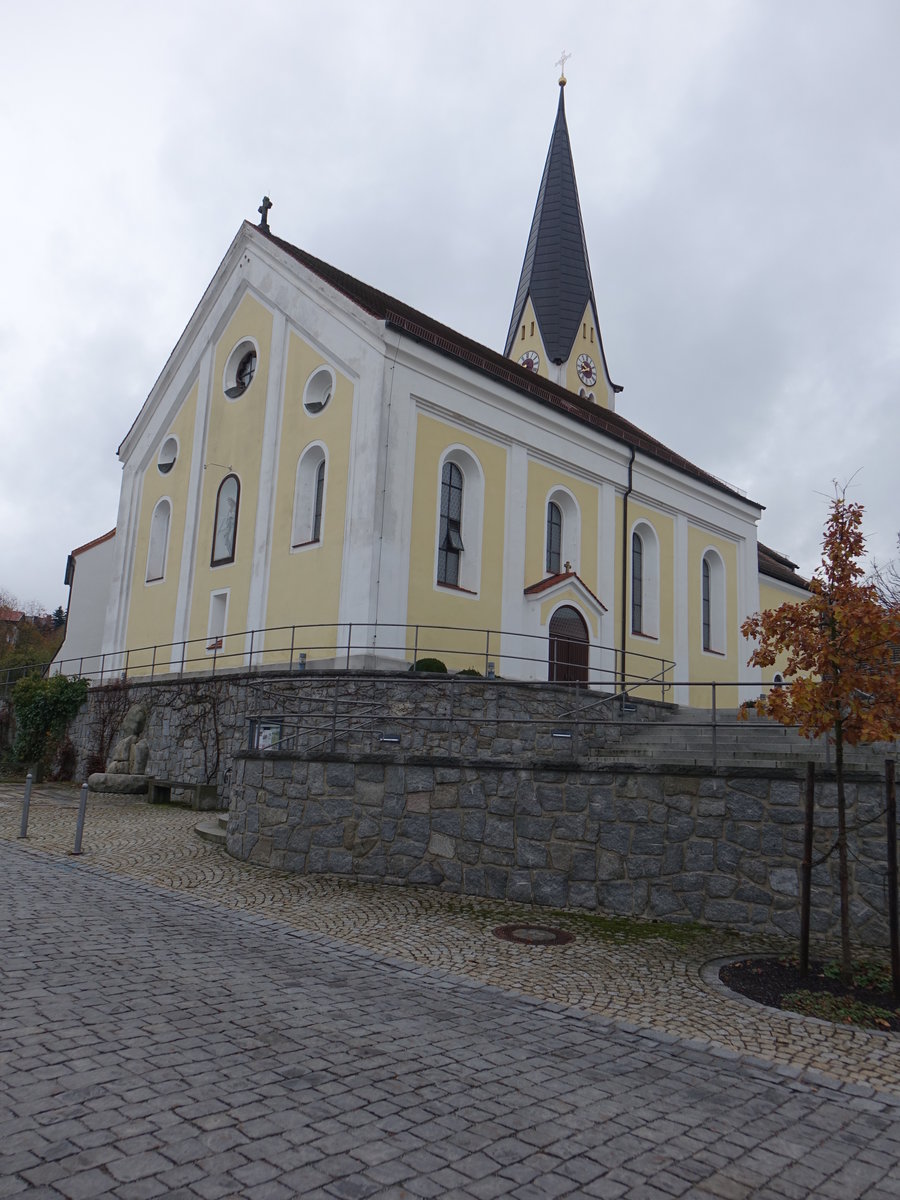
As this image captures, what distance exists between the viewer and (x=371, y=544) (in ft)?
62.8

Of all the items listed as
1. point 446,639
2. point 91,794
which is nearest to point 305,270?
point 446,639

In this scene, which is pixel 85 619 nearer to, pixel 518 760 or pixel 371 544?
pixel 371 544

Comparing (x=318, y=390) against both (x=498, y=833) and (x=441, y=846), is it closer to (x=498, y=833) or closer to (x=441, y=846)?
(x=441, y=846)

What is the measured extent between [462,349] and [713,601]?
13.2 m

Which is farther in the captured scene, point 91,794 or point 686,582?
point 686,582

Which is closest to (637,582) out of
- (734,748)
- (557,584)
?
(557,584)

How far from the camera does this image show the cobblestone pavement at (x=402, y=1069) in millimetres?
3764

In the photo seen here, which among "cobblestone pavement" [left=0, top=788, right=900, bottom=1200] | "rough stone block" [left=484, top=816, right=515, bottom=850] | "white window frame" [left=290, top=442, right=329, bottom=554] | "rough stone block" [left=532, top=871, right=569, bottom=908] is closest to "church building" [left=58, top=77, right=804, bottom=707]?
"white window frame" [left=290, top=442, right=329, bottom=554]

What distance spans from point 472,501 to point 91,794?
10719mm

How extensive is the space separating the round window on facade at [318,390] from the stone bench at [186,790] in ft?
29.8

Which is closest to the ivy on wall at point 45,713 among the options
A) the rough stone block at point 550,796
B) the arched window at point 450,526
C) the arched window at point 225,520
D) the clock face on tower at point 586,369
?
the arched window at point 225,520

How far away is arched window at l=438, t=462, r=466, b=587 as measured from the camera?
2115 cm

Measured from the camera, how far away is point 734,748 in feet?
39.7

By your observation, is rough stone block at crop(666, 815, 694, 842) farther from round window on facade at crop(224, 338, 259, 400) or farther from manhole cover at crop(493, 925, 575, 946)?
round window on facade at crop(224, 338, 259, 400)
